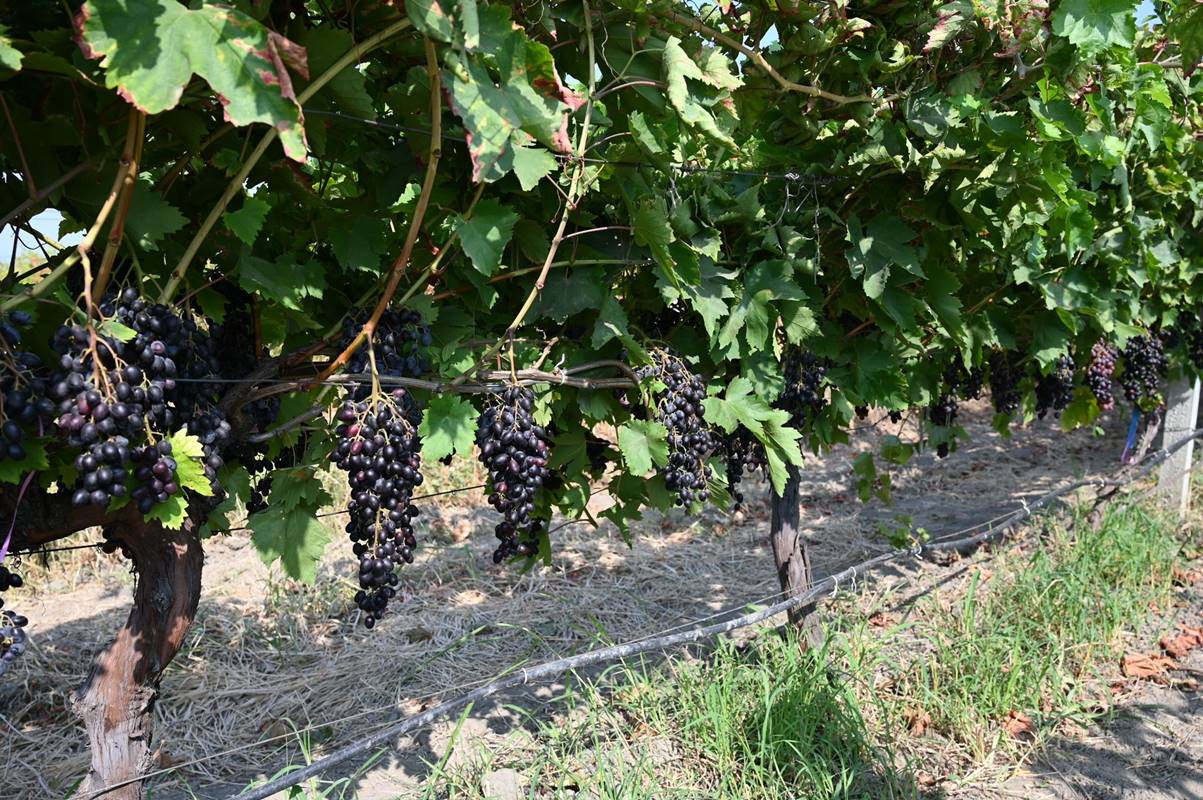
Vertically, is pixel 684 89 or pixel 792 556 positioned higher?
pixel 684 89

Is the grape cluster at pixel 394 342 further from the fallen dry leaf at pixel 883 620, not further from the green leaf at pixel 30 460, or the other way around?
the fallen dry leaf at pixel 883 620

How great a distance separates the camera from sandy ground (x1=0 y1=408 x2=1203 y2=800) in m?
3.63

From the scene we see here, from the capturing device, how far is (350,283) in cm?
228

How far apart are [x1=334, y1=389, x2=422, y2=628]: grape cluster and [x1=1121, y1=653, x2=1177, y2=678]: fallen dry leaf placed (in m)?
3.85

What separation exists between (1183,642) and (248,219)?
16.0ft

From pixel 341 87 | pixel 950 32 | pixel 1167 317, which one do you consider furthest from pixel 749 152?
pixel 1167 317

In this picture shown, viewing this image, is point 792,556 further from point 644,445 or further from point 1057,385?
point 1057,385

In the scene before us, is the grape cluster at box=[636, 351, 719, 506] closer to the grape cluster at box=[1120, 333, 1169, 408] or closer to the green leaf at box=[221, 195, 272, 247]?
the green leaf at box=[221, 195, 272, 247]

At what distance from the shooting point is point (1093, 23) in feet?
8.27

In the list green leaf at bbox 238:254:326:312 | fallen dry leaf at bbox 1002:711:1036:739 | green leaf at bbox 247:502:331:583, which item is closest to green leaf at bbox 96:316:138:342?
green leaf at bbox 238:254:326:312

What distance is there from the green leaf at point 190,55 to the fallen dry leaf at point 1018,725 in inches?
142

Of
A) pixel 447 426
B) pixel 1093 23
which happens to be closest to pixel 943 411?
pixel 1093 23

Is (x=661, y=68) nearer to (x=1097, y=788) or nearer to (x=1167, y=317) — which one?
(x=1097, y=788)

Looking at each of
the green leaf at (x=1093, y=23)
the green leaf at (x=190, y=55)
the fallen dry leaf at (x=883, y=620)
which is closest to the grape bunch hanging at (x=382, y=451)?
the green leaf at (x=190, y=55)
